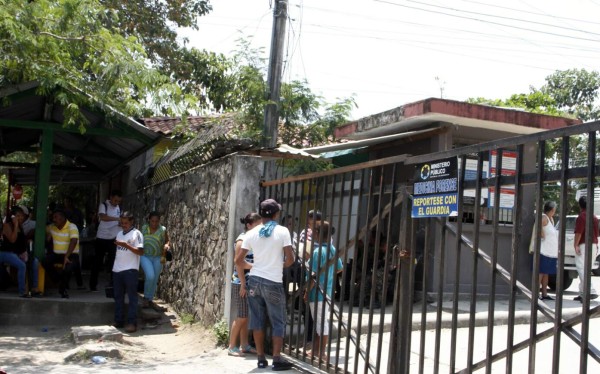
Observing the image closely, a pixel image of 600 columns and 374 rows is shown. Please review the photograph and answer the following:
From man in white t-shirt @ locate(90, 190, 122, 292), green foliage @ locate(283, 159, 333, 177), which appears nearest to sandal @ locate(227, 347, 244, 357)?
green foliage @ locate(283, 159, 333, 177)

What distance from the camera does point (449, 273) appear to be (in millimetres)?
9867

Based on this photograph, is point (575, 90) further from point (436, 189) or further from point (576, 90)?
point (436, 189)

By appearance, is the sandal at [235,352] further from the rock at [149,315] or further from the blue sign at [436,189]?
the blue sign at [436,189]

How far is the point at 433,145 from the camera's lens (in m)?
9.98

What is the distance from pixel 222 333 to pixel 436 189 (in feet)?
12.8

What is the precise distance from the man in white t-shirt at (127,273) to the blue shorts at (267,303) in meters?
3.33

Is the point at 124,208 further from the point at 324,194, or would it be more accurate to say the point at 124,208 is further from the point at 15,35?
the point at 324,194

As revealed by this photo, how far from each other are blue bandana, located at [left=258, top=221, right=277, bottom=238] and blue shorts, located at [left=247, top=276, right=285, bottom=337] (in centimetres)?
45

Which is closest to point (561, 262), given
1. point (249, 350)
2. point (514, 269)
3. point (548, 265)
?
point (514, 269)

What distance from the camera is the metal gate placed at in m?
4.18

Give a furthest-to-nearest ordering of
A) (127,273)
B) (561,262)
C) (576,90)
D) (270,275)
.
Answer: (576,90) < (127,273) < (270,275) < (561,262)

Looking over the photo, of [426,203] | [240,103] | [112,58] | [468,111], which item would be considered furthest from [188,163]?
[426,203]

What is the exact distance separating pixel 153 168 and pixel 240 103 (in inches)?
175

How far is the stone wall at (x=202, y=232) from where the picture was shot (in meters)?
8.48
